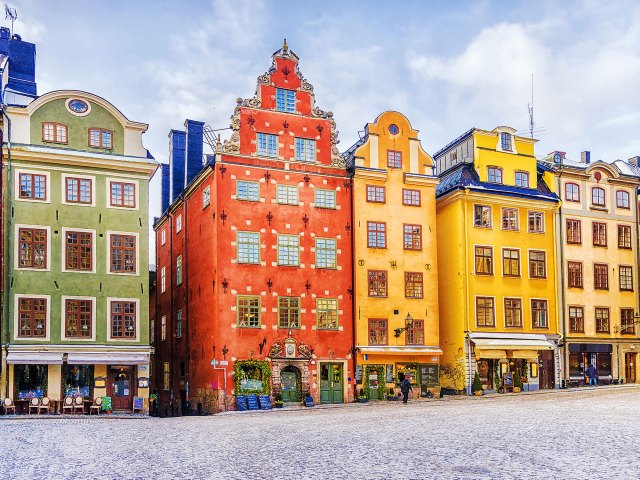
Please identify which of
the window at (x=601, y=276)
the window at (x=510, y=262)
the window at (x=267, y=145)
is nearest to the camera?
the window at (x=267, y=145)

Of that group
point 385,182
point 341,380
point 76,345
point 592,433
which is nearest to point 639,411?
point 592,433

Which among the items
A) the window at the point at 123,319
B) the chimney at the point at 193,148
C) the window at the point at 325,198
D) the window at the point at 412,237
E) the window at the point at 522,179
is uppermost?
the chimney at the point at 193,148

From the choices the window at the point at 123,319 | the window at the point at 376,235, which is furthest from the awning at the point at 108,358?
the window at the point at 376,235

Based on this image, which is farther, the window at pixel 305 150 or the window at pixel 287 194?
the window at pixel 305 150

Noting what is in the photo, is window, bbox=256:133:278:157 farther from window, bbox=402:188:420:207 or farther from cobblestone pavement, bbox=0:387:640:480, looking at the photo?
cobblestone pavement, bbox=0:387:640:480

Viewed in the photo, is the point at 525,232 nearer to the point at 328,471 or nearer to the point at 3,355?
the point at 3,355

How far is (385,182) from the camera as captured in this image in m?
47.0

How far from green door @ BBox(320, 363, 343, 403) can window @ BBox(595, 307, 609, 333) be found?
1839 centimetres

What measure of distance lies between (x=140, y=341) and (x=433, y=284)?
55.9 ft

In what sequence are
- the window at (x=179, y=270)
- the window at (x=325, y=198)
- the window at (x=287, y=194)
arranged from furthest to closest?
the window at (x=179, y=270)
the window at (x=325, y=198)
the window at (x=287, y=194)

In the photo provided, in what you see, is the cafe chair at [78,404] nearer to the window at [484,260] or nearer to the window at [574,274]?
the window at [484,260]

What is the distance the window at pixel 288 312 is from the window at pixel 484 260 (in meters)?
11.7

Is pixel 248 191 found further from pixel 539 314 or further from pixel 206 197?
pixel 539 314

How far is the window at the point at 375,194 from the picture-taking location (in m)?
Answer: 46.6
